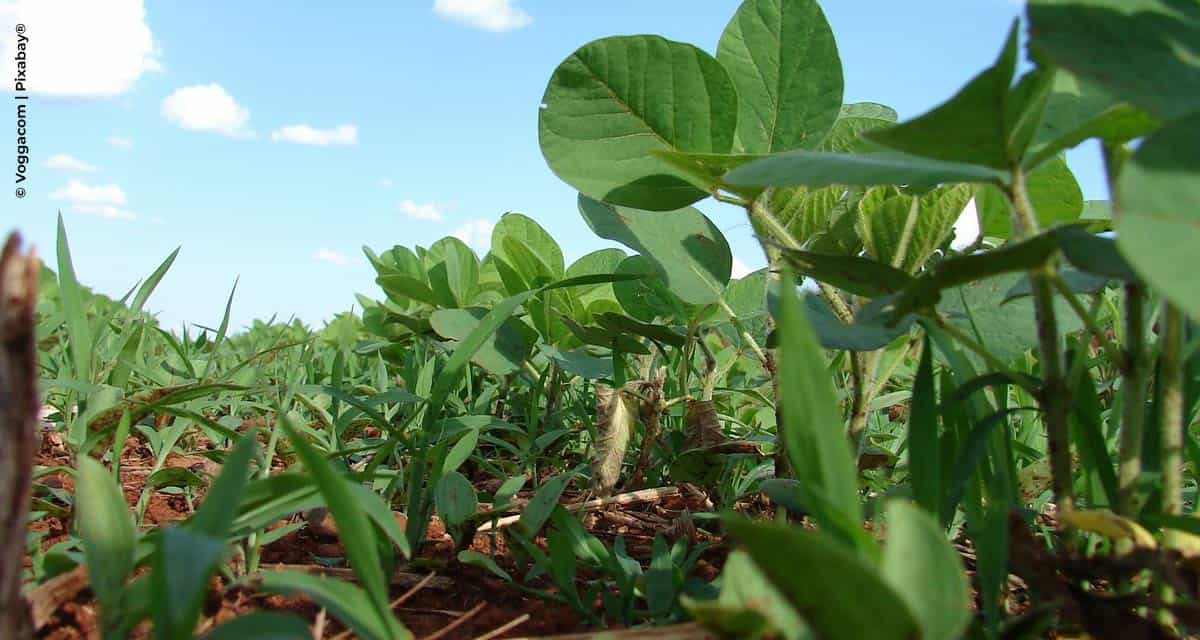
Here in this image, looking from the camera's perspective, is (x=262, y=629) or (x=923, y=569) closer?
(x=923, y=569)

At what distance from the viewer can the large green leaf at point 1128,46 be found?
2.15 feet

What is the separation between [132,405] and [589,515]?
74 centimetres

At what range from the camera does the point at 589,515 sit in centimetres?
151

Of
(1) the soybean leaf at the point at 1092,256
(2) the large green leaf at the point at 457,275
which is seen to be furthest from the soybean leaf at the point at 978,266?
(2) the large green leaf at the point at 457,275

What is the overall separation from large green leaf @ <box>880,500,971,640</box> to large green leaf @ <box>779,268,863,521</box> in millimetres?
76

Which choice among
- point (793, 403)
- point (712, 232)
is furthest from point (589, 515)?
point (793, 403)

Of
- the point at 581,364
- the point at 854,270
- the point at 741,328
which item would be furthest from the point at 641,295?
the point at 854,270

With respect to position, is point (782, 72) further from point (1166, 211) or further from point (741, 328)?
point (1166, 211)

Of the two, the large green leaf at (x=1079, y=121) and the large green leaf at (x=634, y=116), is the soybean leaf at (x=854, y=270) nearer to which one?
the large green leaf at (x=1079, y=121)

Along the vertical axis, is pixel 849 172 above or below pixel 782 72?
below

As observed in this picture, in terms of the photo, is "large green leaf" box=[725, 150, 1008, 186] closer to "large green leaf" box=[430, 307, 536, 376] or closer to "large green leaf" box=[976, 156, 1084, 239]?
"large green leaf" box=[976, 156, 1084, 239]

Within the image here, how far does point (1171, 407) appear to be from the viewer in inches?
33.3

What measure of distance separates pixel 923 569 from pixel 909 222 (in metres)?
0.67

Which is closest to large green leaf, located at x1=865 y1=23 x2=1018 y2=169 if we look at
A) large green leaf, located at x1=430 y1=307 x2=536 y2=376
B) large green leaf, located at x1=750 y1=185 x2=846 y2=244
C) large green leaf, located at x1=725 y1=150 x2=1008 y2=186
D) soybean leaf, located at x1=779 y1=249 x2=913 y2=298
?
large green leaf, located at x1=725 y1=150 x2=1008 y2=186
